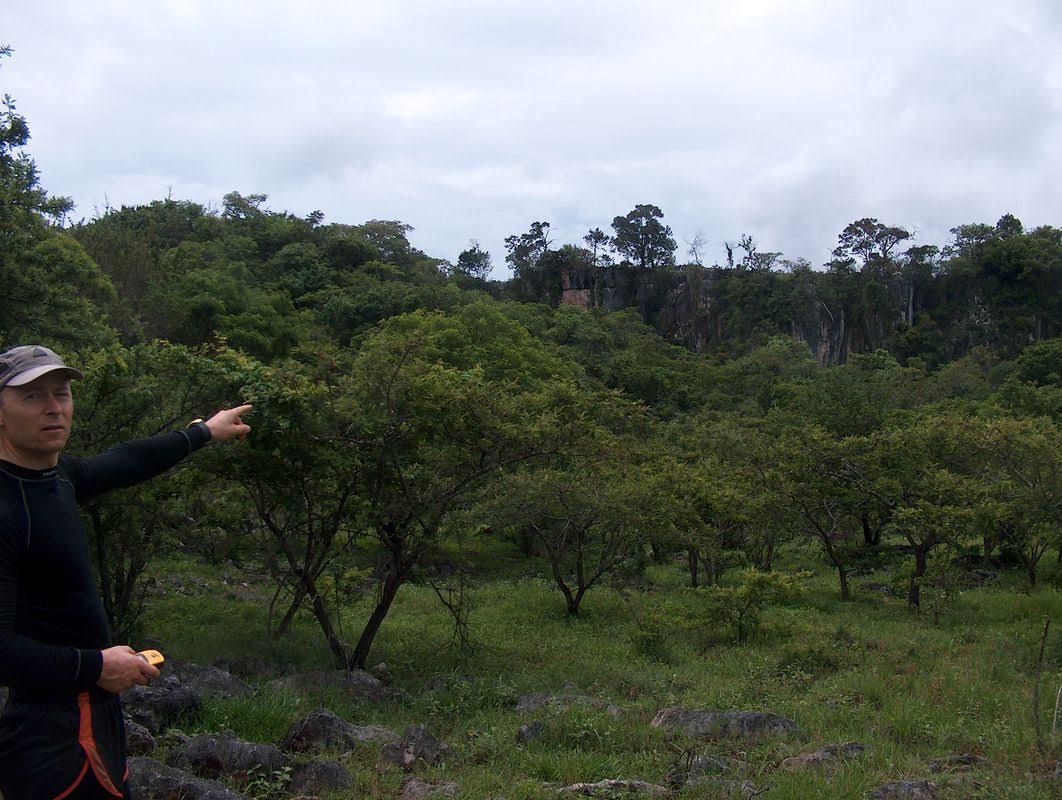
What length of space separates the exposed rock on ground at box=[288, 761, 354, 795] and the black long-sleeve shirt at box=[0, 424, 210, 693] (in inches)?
91.8

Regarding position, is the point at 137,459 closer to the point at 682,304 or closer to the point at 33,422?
the point at 33,422

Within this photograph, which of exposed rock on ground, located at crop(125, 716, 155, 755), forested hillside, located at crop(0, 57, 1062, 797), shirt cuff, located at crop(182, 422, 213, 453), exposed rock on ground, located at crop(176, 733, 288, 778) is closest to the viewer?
shirt cuff, located at crop(182, 422, 213, 453)

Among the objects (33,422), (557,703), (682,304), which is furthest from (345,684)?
(682,304)

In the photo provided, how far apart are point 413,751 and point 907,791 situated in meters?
2.63

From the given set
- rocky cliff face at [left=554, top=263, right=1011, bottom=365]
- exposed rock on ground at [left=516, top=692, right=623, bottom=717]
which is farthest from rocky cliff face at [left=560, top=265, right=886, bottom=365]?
exposed rock on ground at [left=516, top=692, right=623, bottom=717]

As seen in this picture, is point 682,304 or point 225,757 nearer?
point 225,757

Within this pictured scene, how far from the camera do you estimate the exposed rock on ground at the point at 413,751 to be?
479 centimetres

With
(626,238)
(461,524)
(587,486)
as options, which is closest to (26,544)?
(461,524)

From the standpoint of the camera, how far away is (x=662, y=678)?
8844mm

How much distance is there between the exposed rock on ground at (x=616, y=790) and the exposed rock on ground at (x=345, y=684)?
3.57m

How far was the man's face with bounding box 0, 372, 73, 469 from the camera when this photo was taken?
2.10 metres

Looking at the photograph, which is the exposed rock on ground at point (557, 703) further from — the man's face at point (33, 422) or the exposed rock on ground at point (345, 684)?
the man's face at point (33, 422)

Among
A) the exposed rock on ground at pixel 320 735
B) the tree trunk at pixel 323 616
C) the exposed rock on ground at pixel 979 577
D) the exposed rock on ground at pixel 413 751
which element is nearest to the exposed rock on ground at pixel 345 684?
the tree trunk at pixel 323 616

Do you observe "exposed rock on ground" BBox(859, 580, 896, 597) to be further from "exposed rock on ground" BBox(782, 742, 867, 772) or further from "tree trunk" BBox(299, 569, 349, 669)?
"exposed rock on ground" BBox(782, 742, 867, 772)
